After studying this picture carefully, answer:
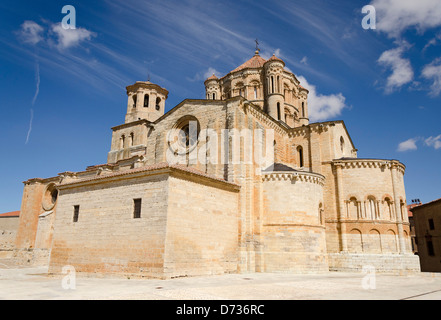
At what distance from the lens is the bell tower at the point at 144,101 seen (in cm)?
3109

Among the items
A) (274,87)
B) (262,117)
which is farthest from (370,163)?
(274,87)

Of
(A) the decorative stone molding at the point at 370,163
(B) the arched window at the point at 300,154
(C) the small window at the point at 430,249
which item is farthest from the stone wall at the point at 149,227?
(C) the small window at the point at 430,249

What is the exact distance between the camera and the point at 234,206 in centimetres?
1627

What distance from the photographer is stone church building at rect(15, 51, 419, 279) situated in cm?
1321

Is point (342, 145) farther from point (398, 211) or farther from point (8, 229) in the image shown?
point (8, 229)

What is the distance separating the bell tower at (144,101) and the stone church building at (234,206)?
8501 millimetres

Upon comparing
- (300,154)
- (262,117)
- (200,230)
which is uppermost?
(262,117)

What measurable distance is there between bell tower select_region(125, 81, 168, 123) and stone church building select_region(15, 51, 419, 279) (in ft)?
27.9

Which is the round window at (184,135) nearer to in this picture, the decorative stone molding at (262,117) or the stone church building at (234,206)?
the stone church building at (234,206)

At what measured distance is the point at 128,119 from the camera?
31.4 metres

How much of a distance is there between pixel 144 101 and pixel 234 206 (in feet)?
63.5

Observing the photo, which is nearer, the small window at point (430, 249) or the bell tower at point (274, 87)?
the bell tower at point (274, 87)
